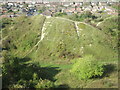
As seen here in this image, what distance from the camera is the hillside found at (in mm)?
38281

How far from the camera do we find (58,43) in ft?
140

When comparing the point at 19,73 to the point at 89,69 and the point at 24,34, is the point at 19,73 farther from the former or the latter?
the point at 24,34

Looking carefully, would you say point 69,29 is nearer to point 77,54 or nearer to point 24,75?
point 77,54

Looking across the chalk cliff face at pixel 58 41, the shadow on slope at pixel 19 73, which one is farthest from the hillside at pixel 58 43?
the shadow on slope at pixel 19 73

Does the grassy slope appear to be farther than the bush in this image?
Yes

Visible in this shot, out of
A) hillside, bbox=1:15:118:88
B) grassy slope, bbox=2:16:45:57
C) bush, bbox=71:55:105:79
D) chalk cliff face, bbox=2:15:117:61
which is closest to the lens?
bush, bbox=71:55:105:79

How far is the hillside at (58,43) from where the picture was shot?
126 ft

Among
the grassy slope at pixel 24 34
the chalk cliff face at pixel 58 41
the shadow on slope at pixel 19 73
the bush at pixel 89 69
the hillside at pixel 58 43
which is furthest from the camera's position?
the grassy slope at pixel 24 34

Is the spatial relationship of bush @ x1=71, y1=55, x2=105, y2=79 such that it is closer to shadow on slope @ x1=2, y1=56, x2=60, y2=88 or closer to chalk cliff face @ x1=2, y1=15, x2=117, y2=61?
shadow on slope @ x1=2, y1=56, x2=60, y2=88

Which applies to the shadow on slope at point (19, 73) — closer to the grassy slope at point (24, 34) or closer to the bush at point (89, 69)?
the bush at point (89, 69)

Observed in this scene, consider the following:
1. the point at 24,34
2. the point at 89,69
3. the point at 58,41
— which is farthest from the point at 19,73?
the point at 24,34

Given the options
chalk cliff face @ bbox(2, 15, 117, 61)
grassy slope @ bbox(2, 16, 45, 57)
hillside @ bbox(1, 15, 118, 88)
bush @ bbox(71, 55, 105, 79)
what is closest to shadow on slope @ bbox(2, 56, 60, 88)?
hillside @ bbox(1, 15, 118, 88)

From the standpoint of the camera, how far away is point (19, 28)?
52.5m

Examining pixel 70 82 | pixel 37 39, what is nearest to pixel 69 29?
pixel 37 39
